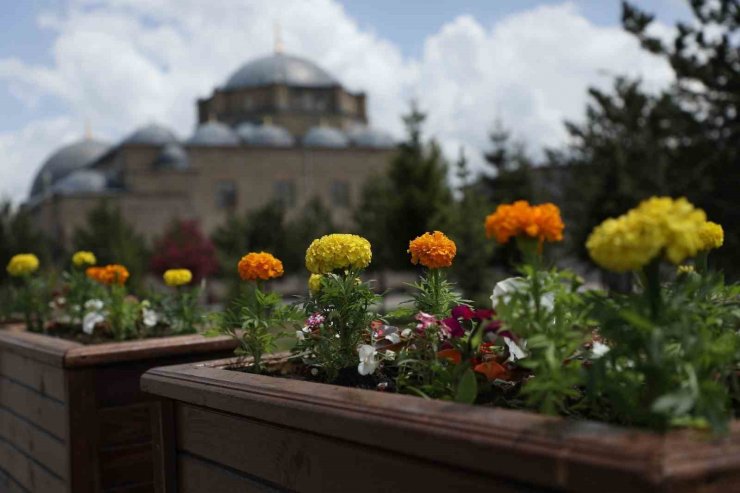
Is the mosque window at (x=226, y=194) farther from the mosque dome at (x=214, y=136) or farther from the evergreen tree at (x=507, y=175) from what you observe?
the evergreen tree at (x=507, y=175)

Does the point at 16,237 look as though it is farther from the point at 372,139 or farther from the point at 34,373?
the point at 372,139

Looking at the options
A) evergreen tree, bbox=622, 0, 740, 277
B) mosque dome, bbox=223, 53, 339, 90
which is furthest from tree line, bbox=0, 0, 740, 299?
mosque dome, bbox=223, 53, 339, 90

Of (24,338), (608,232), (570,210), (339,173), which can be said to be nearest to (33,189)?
(339,173)

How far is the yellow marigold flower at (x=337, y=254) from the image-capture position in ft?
9.12

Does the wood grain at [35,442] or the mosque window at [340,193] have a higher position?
the mosque window at [340,193]

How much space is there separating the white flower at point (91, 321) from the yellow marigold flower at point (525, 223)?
142 inches

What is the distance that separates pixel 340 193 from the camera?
53.2 meters

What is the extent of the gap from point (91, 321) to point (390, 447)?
3567 millimetres

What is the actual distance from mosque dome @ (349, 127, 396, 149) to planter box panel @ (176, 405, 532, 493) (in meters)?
51.3

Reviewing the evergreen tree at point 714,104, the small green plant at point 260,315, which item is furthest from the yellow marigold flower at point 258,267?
the evergreen tree at point 714,104

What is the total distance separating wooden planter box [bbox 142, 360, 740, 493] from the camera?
4.42 ft

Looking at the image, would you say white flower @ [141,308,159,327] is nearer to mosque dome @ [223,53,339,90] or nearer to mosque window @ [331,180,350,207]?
mosque window @ [331,180,350,207]

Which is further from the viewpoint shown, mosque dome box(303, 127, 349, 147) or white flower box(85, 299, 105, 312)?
mosque dome box(303, 127, 349, 147)

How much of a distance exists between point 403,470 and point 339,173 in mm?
51337
